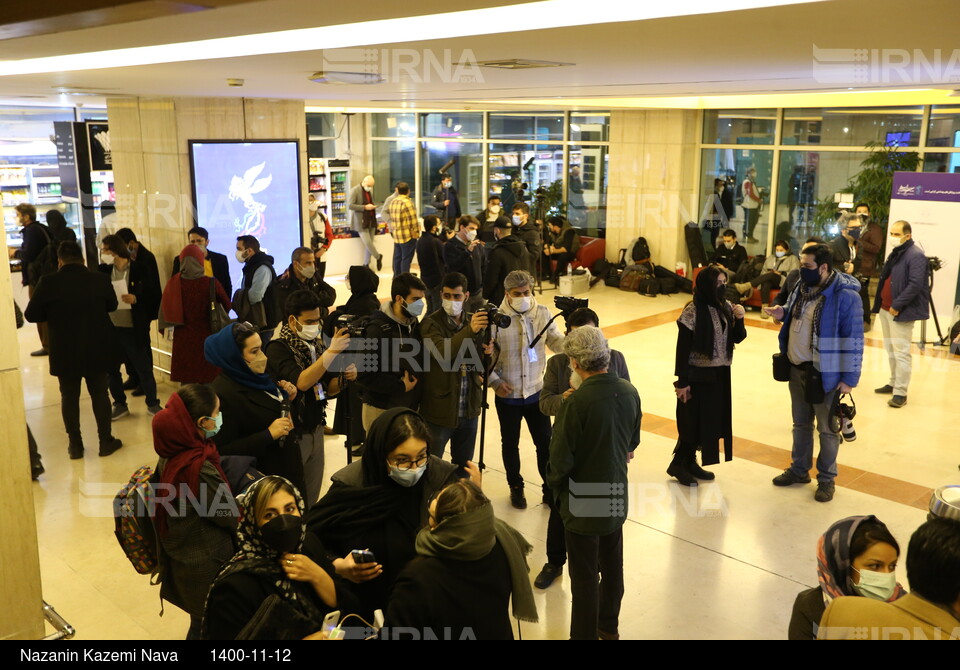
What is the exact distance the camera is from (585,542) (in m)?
3.79

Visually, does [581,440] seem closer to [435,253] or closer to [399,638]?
[399,638]

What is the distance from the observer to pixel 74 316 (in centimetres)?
609

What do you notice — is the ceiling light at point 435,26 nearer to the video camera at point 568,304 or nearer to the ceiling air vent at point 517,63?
the ceiling air vent at point 517,63

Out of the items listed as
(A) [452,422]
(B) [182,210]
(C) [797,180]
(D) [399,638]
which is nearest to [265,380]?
(A) [452,422]

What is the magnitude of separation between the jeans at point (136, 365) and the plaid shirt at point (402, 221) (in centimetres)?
548

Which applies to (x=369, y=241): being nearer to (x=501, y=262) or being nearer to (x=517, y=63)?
(x=501, y=262)

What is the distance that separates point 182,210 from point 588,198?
9089 mm

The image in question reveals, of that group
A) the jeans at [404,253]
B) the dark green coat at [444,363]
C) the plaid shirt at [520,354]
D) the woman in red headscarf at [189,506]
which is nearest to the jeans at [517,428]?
the plaid shirt at [520,354]

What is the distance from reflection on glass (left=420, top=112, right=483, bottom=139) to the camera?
Answer: 1797cm

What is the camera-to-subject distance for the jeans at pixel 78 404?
625 cm

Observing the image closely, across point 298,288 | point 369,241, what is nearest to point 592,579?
point 298,288

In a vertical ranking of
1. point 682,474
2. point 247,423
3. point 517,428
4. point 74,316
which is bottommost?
point 682,474

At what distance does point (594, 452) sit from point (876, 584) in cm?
132
